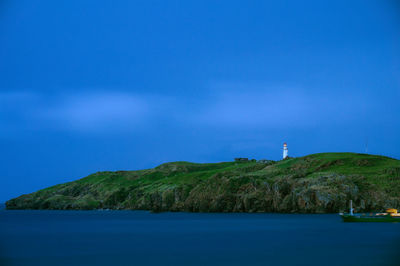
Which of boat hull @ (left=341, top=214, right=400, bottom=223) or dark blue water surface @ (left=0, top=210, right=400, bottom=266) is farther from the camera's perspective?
boat hull @ (left=341, top=214, right=400, bottom=223)

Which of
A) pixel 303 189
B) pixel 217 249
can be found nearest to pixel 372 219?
pixel 303 189

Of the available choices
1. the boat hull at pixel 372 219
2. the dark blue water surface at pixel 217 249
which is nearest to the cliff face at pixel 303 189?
the boat hull at pixel 372 219

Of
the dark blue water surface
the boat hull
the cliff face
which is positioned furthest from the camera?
the cliff face

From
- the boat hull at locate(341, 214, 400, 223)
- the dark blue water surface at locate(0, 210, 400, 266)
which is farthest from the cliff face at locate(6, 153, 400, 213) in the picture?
→ the dark blue water surface at locate(0, 210, 400, 266)

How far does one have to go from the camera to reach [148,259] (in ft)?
169

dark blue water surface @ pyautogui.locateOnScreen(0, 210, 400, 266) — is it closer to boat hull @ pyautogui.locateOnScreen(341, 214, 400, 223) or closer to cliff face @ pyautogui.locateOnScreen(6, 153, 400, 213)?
boat hull @ pyautogui.locateOnScreen(341, 214, 400, 223)

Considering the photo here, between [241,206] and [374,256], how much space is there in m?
114

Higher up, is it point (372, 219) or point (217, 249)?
point (372, 219)

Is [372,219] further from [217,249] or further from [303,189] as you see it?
[217,249]

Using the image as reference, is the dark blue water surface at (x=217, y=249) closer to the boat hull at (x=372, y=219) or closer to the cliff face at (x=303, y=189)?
the boat hull at (x=372, y=219)

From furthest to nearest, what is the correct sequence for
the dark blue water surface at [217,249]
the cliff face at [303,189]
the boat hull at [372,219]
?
the cliff face at [303,189] < the boat hull at [372,219] < the dark blue water surface at [217,249]

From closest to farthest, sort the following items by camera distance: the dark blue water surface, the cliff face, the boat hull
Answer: the dark blue water surface, the boat hull, the cliff face

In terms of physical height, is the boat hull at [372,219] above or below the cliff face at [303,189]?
below

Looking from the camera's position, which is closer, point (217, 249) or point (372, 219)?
point (217, 249)
